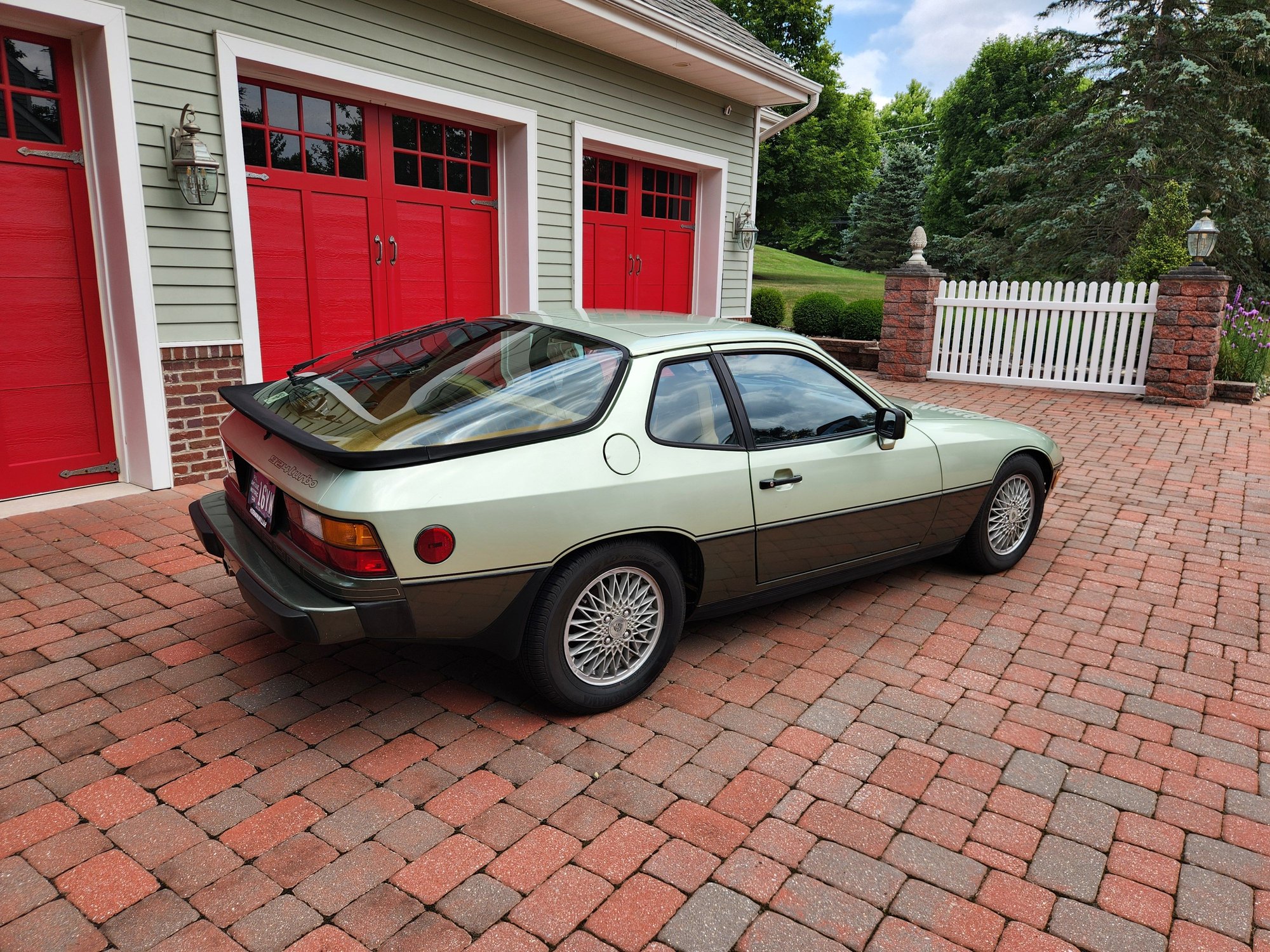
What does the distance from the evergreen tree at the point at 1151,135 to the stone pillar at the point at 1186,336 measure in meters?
8.16

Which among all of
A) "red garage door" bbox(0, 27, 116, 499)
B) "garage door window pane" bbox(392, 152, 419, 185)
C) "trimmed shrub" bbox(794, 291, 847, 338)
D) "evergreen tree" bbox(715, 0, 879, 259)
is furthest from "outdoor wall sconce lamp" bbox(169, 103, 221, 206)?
"evergreen tree" bbox(715, 0, 879, 259)

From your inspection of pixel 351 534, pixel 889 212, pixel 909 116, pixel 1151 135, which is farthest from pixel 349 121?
pixel 909 116

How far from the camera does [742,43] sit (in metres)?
10.4

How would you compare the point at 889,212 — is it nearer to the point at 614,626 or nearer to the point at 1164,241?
the point at 1164,241

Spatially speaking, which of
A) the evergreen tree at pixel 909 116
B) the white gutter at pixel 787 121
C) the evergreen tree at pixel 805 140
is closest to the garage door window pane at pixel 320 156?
the white gutter at pixel 787 121

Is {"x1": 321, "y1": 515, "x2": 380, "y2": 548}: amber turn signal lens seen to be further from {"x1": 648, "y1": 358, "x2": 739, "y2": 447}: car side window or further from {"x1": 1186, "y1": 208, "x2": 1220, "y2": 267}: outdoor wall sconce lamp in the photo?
{"x1": 1186, "y1": 208, "x2": 1220, "y2": 267}: outdoor wall sconce lamp

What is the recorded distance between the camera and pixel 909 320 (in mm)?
12680

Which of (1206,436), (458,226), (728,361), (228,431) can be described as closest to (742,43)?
(458,226)

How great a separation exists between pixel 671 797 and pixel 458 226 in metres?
6.71

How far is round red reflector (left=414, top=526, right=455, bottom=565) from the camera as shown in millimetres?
2670

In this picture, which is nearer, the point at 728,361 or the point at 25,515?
the point at 728,361

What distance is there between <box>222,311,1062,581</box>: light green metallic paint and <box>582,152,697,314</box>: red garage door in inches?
240

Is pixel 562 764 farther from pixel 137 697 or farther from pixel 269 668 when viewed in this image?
pixel 137 697

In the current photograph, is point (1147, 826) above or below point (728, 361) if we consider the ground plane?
below
